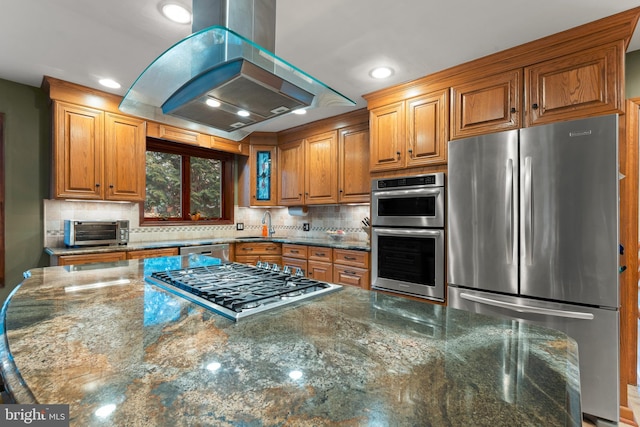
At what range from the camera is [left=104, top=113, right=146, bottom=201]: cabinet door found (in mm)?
Result: 2971

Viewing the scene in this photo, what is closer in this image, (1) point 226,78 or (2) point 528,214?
(1) point 226,78

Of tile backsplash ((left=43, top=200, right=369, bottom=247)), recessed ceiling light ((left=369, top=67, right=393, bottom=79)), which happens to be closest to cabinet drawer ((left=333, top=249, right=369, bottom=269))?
tile backsplash ((left=43, top=200, right=369, bottom=247))

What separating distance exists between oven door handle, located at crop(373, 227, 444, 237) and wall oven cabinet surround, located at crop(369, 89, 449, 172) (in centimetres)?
A: 56

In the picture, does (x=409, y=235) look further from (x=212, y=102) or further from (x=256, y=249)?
(x=256, y=249)

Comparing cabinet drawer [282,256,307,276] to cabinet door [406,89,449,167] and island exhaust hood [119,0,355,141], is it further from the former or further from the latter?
island exhaust hood [119,0,355,141]

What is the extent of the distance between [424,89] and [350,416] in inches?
106

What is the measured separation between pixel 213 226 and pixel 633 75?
435 centimetres

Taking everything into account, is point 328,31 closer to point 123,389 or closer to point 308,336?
point 308,336

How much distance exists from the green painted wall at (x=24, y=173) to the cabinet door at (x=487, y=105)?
3687 mm

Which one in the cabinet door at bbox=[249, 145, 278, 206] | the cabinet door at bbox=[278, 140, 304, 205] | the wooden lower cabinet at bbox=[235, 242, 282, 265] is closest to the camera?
the wooden lower cabinet at bbox=[235, 242, 282, 265]

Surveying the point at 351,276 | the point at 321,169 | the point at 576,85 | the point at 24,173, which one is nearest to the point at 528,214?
the point at 576,85

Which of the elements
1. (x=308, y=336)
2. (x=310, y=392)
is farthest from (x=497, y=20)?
(x=310, y=392)

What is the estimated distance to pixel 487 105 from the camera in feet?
7.46

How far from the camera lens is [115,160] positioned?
301cm
